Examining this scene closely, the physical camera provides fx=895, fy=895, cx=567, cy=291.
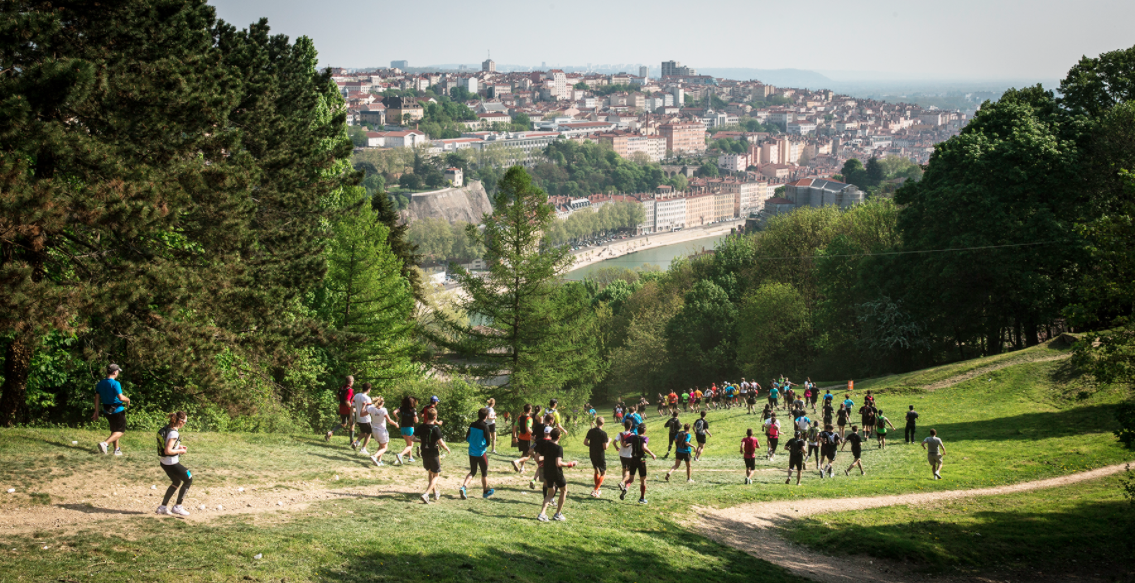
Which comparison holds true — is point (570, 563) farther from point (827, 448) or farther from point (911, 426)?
point (911, 426)

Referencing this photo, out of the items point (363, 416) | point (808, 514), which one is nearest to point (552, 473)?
point (363, 416)

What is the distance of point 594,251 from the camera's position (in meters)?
141

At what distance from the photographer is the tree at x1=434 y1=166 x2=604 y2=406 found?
23.8 meters

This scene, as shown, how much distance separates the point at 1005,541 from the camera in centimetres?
1320

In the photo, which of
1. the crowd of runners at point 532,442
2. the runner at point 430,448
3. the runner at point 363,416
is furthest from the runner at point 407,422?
the runner at point 430,448

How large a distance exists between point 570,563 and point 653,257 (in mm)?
133451

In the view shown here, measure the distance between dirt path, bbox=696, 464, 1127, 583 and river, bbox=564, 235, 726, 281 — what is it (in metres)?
105

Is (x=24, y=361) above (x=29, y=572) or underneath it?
above

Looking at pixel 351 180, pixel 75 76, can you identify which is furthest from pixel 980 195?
pixel 75 76

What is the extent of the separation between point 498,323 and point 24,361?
39.6 ft

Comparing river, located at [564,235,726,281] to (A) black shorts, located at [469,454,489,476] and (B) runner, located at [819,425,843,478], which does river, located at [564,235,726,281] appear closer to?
(B) runner, located at [819,425,843,478]

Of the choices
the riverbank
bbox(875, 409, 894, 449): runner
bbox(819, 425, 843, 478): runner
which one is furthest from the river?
bbox(819, 425, 843, 478): runner

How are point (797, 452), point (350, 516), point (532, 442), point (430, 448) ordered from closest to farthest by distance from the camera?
point (350, 516), point (430, 448), point (532, 442), point (797, 452)

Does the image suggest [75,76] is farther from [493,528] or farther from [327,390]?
[327,390]
